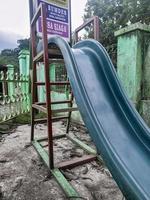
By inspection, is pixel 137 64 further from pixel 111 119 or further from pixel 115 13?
pixel 115 13

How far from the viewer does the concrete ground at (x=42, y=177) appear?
70.3 inches

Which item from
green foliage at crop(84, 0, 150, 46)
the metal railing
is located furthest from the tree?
the metal railing

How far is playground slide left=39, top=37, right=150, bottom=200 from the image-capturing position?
119cm

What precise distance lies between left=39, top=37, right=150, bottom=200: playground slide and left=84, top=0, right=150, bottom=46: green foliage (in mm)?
10485

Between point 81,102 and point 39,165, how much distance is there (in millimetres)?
1208

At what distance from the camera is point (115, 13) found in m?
14.0

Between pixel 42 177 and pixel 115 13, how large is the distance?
46.1 ft

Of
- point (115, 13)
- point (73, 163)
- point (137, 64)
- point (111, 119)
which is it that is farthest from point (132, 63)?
point (115, 13)

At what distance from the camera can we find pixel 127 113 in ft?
6.00

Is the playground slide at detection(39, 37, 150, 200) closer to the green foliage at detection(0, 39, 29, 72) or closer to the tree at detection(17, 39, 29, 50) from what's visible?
the green foliage at detection(0, 39, 29, 72)

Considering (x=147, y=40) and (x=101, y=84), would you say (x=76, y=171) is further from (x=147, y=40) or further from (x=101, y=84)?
(x=147, y=40)

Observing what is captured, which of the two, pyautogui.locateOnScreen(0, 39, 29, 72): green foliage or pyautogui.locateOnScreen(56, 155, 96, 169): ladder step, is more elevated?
pyautogui.locateOnScreen(0, 39, 29, 72): green foliage

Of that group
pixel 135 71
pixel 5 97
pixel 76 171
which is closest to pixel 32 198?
pixel 76 171

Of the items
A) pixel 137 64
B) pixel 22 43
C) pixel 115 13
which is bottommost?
pixel 137 64
